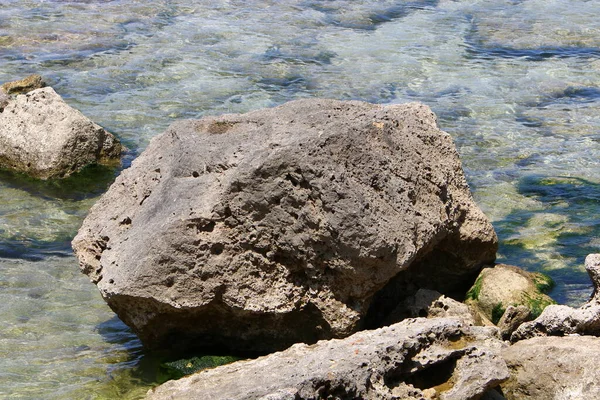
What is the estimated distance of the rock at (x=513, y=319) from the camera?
5.57 m

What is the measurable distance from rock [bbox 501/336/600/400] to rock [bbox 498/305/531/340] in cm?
53

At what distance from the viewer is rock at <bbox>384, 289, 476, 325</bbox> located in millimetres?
5512

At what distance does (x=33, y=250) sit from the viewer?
7.50 meters

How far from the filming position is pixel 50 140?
9031mm

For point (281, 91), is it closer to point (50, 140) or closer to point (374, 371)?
point (50, 140)

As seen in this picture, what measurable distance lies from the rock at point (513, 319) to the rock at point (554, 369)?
53cm

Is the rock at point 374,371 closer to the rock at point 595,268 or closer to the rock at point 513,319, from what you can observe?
the rock at point 513,319

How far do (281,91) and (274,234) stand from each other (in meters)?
6.94

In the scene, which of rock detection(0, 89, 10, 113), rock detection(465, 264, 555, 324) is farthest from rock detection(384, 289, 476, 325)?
rock detection(0, 89, 10, 113)

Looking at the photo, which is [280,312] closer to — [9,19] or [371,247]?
[371,247]

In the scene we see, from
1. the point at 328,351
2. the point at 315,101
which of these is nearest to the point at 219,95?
the point at 315,101

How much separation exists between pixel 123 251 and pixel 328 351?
161 cm

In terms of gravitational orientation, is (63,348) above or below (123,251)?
below

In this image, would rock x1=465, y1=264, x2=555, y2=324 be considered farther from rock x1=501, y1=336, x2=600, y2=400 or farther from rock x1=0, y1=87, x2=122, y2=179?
rock x1=0, y1=87, x2=122, y2=179
